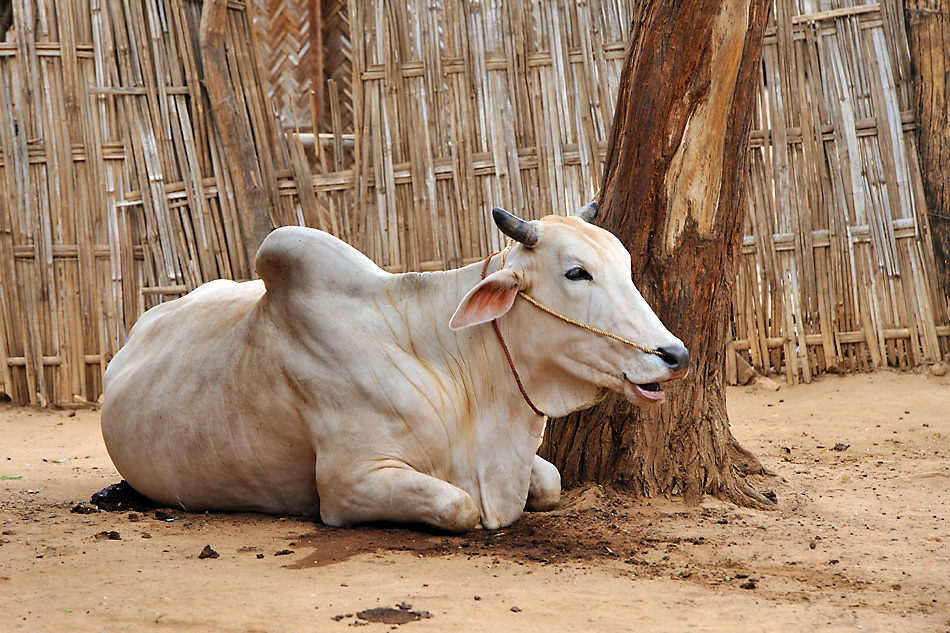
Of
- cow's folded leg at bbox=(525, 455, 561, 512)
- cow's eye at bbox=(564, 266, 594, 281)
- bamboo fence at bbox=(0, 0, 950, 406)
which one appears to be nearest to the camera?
cow's eye at bbox=(564, 266, 594, 281)

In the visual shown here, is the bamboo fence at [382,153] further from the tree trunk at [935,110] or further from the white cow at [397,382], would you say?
the white cow at [397,382]

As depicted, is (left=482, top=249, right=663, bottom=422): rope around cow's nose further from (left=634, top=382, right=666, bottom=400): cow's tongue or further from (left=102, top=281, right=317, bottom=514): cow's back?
(left=102, top=281, right=317, bottom=514): cow's back

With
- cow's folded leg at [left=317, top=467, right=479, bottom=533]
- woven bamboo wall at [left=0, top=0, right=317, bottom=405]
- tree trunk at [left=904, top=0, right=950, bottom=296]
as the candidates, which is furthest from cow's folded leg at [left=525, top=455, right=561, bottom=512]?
tree trunk at [left=904, top=0, right=950, bottom=296]

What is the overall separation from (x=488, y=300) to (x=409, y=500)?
2.62 feet

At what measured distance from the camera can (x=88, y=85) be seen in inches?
292

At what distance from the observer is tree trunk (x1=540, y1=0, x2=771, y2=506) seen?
3.82m

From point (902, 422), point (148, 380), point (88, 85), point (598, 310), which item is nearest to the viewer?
point (598, 310)

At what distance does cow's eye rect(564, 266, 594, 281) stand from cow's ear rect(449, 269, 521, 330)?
7.8 inches

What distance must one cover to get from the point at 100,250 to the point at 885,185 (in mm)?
6424

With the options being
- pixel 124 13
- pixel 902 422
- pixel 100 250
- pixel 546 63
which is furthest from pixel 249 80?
pixel 902 422

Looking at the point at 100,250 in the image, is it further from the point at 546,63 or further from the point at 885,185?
the point at 885,185

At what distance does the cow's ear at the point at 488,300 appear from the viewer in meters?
3.32

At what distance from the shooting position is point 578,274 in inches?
132

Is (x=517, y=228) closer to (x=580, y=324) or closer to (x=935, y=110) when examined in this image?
(x=580, y=324)
